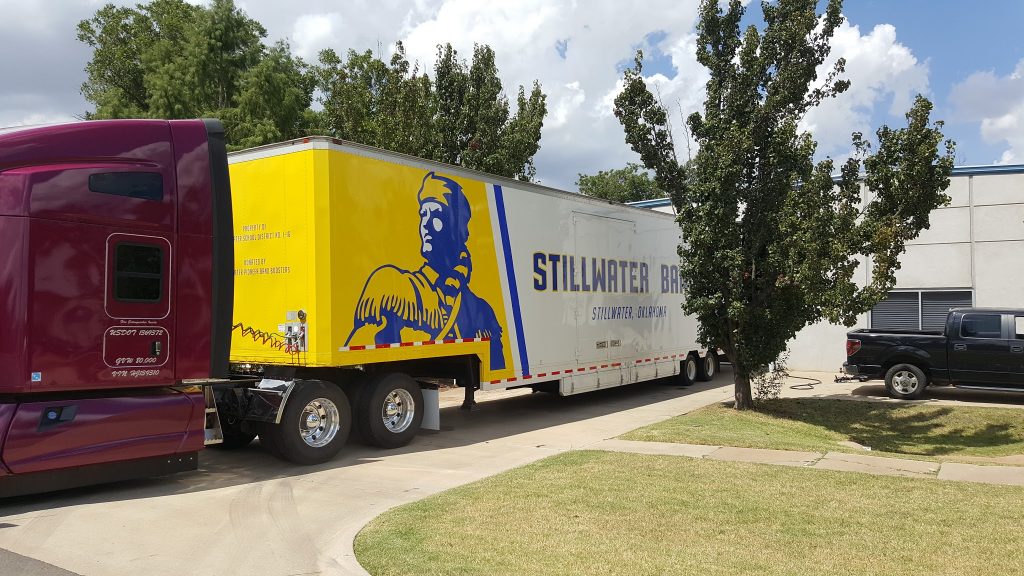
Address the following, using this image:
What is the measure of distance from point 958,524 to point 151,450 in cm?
739

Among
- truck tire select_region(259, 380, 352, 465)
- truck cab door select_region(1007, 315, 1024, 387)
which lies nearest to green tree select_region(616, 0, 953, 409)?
truck cab door select_region(1007, 315, 1024, 387)

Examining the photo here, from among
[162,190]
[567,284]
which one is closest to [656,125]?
[567,284]

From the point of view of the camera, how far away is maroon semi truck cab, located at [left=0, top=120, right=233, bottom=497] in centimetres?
725

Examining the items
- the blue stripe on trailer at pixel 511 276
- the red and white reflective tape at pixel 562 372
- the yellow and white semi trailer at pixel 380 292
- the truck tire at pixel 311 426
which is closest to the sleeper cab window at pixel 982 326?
the red and white reflective tape at pixel 562 372

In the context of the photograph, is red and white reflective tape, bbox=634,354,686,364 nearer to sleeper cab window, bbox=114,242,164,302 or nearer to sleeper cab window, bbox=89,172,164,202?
sleeper cab window, bbox=114,242,164,302

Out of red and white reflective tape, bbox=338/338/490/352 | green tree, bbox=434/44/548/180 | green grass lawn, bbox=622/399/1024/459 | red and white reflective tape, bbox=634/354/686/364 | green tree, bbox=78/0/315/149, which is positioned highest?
green tree, bbox=78/0/315/149

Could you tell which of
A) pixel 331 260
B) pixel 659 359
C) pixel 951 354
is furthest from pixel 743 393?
pixel 331 260

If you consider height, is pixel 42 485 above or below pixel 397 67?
below

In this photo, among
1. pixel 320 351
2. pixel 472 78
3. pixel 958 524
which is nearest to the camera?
pixel 958 524

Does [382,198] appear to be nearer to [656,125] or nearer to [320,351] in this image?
[320,351]

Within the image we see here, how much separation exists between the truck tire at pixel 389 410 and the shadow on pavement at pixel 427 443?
7.9 inches

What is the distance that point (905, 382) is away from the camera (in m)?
15.9

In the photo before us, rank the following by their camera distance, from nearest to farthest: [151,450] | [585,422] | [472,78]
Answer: [151,450] → [585,422] → [472,78]

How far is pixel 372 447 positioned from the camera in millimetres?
10406
